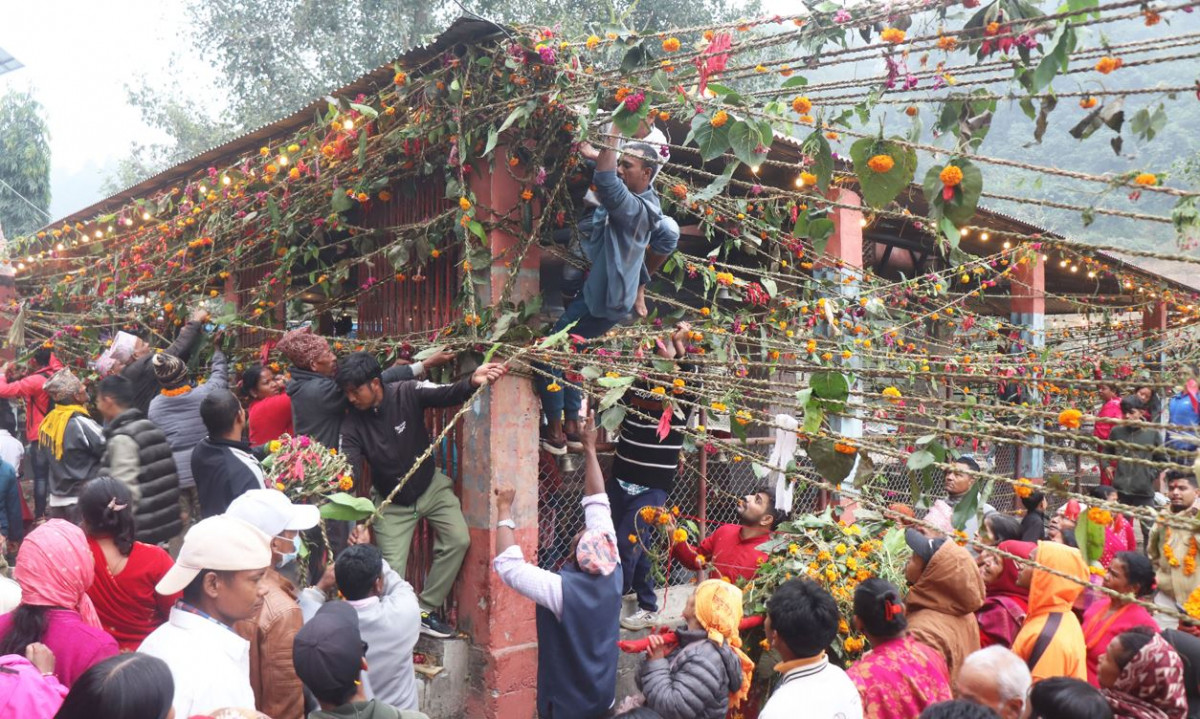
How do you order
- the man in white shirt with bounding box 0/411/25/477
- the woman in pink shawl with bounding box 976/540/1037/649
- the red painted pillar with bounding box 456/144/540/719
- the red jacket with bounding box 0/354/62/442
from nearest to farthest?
the woman in pink shawl with bounding box 976/540/1037/649
the red painted pillar with bounding box 456/144/540/719
the man in white shirt with bounding box 0/411/25/477
the red jacket with bounding box 0/354/62/442

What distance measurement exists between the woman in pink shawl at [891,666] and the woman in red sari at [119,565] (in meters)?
3.15

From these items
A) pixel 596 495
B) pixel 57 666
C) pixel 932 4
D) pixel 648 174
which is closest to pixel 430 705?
pixel 596 495

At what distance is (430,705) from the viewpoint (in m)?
5.04

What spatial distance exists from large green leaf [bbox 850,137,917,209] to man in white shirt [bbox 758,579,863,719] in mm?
1688

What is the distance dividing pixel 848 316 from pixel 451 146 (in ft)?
10.3

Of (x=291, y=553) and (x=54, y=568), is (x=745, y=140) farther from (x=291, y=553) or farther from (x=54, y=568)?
(x=54, y=568)

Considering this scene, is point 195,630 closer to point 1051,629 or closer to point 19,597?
point 19,597

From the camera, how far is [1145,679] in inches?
141

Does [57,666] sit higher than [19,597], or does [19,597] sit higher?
[19,597]

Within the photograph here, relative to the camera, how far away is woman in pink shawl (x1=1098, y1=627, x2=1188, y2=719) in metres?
3.56

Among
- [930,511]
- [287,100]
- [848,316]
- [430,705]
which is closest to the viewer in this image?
[430,705]

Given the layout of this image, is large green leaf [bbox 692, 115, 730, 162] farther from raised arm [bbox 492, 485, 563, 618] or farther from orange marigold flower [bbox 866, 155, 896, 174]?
raised arm [bbox 492, 485, 563, 618]

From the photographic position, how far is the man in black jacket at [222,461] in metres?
4.31

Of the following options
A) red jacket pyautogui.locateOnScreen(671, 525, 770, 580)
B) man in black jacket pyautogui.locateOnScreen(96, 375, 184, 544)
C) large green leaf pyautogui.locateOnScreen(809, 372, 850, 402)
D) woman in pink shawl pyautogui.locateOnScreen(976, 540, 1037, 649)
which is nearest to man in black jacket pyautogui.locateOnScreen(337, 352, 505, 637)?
man in black jacket pyautogui.locateOnScreen(96, 375, 184, 544)
